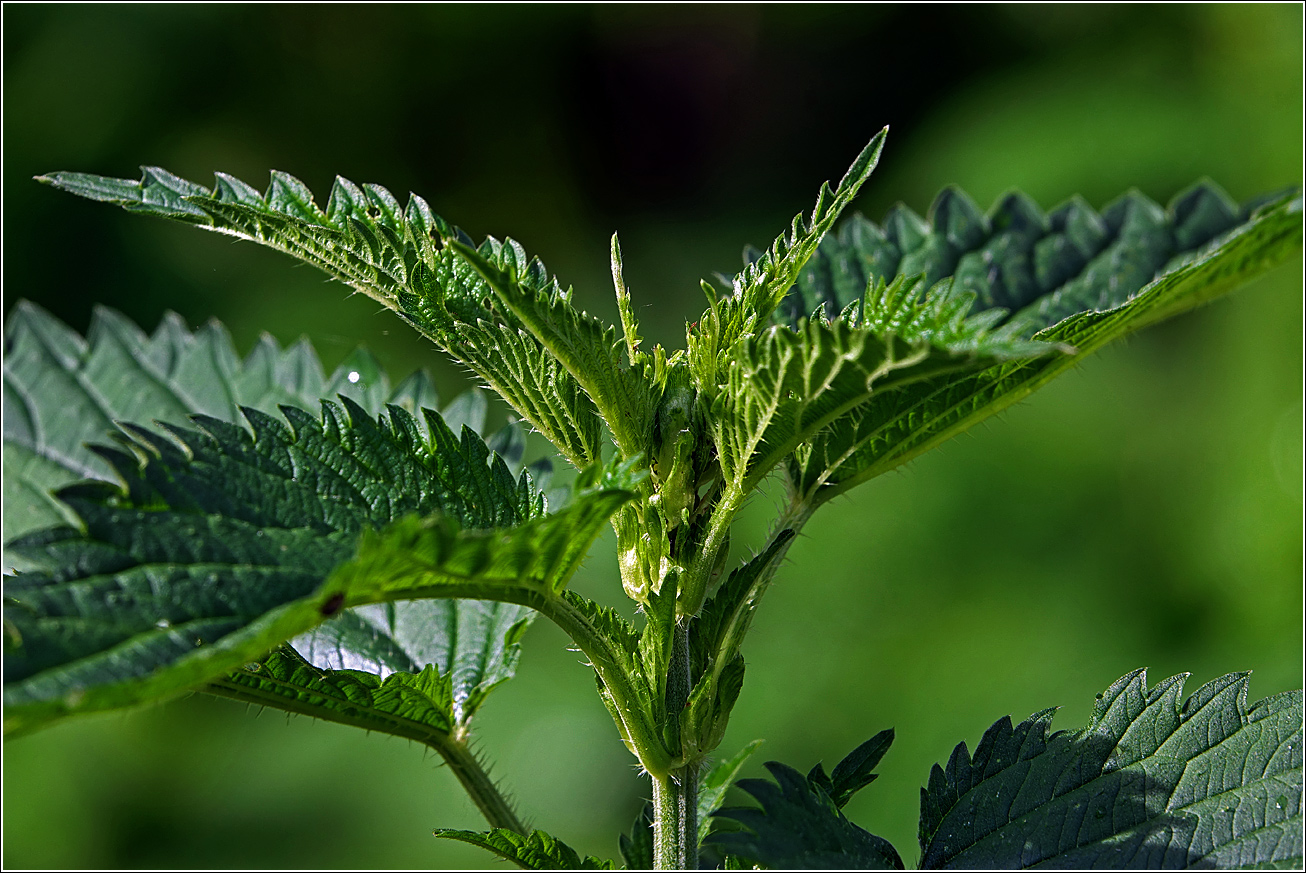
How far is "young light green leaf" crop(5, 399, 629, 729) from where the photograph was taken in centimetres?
79

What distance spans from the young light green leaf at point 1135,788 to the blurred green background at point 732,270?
166cm

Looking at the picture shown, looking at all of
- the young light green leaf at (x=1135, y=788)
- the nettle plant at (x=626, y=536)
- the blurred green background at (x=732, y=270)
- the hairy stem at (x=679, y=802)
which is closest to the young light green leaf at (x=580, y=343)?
the nettle plant at (x=626, y=536)

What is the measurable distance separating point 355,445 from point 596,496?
312 mm

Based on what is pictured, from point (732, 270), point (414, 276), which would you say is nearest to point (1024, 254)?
point (414, 276)

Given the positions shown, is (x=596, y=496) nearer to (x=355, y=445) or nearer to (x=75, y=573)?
(x=355, y=445)

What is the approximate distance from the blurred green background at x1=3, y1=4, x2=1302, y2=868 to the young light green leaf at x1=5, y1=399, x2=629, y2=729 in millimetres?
1959

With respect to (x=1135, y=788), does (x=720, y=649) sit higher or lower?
higher

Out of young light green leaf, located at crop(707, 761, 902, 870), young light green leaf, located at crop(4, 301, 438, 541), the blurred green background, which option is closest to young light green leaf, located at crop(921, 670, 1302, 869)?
young light green leaf, located at crop(707, 761, 902, 870)

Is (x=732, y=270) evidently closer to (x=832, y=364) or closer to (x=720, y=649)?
(x=720, y=649)

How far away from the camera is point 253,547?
3.01ft

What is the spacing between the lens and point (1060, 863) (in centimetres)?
109

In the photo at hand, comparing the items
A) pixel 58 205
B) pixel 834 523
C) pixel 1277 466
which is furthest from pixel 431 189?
pixel 1277 466

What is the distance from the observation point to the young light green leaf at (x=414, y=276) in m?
1.13

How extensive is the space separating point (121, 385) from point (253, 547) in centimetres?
116
